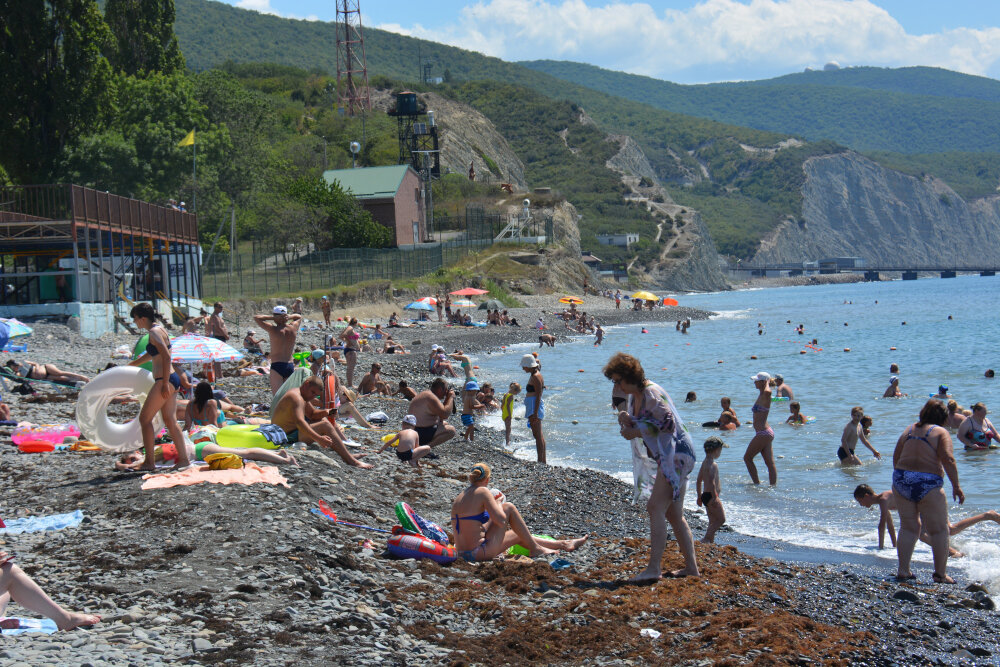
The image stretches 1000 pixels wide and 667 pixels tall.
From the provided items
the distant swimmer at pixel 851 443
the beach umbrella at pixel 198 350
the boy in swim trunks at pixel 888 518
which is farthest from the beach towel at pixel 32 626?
the distant swimmer at pixel 851 443

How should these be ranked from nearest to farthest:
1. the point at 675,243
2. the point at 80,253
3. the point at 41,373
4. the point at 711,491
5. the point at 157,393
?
1. the point at 157,393
2. the point at 711,491
3. the point at 41,373
4. the point at 80,253
5. the point at 675,243

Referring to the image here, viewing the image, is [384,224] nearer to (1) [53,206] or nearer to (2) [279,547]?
(1) [53,206]

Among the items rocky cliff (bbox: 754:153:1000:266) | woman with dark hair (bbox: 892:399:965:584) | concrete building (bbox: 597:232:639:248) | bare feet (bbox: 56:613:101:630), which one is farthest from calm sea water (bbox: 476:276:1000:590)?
rocky cliff (bbox: 754:153:1000:266)

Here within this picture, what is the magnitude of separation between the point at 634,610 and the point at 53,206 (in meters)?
19.6

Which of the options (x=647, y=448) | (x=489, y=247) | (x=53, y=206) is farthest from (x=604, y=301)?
(x=647, y=448)

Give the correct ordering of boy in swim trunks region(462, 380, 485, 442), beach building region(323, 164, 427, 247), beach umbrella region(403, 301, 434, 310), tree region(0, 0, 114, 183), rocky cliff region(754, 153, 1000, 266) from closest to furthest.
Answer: boy in swim trunks region(462, 380, 485, 442) < tree region(0, 0, 114, 183) < beach umbrella region(403, 301, 434, 310) < beach building region(323, 164, 427, 247) < rocky cliff region(754, 153, 1000, 266)

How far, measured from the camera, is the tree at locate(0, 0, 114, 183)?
27938 millimetres

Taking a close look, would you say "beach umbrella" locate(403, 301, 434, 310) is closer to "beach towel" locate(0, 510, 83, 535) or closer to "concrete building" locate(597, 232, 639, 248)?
"beach towel" locate(0, 510, 83, 535)

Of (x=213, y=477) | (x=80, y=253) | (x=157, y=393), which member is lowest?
(x=213, y=477)

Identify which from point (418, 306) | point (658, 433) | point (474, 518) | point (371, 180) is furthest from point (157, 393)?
point (371, 180)

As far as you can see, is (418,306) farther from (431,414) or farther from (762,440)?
(762,440)

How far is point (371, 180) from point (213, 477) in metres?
47.8

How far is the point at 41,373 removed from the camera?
13461mm

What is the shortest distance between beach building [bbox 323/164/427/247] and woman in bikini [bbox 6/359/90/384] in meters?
38.1
